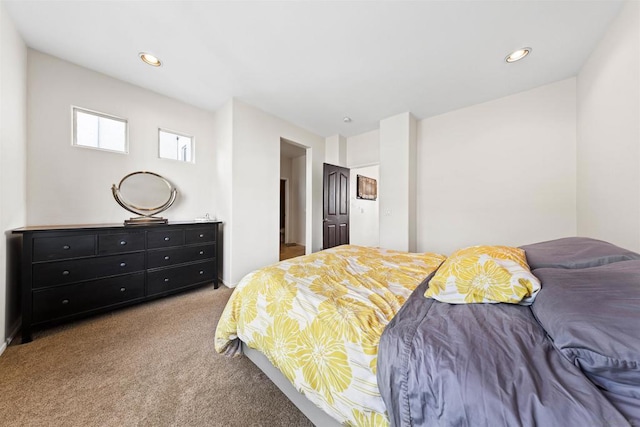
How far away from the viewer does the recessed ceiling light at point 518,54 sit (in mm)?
1973

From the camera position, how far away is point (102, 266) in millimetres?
2027

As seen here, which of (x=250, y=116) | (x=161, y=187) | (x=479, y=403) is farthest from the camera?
(x=250, y=116)

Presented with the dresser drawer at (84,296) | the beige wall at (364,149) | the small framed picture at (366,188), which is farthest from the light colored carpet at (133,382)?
the small framed picture at (366,188)

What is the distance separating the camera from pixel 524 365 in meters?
0.58

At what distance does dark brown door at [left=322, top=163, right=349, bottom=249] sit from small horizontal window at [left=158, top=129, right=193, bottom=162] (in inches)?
85.5

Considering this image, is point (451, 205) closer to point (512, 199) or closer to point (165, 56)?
point (512, 199)

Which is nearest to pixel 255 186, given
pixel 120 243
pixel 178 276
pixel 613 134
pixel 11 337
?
pixel 178 276

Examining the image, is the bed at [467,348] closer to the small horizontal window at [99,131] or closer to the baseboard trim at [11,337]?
the baseboard trim at [11,337]

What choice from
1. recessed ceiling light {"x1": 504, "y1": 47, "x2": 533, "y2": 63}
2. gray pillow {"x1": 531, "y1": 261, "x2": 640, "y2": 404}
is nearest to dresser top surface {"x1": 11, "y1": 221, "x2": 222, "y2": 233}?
gray pillow {"x1": 531, "y1": 261, "x2": 640, "y2": 404}

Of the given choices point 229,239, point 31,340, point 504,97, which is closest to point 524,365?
point 229,239

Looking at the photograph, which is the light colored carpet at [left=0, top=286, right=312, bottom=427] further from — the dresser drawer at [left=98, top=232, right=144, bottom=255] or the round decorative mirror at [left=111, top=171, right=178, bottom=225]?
the round decorative mirror at [left=111, top=171, right=178, bottom=225]

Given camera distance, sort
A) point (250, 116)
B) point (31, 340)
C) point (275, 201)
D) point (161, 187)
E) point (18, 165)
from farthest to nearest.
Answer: point (275, 201) → point (250, 116) → point (161, 187) → point (18, 165) → point (31, 340)

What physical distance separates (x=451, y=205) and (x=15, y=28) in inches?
193

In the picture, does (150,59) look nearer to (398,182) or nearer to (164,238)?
(164,238)
